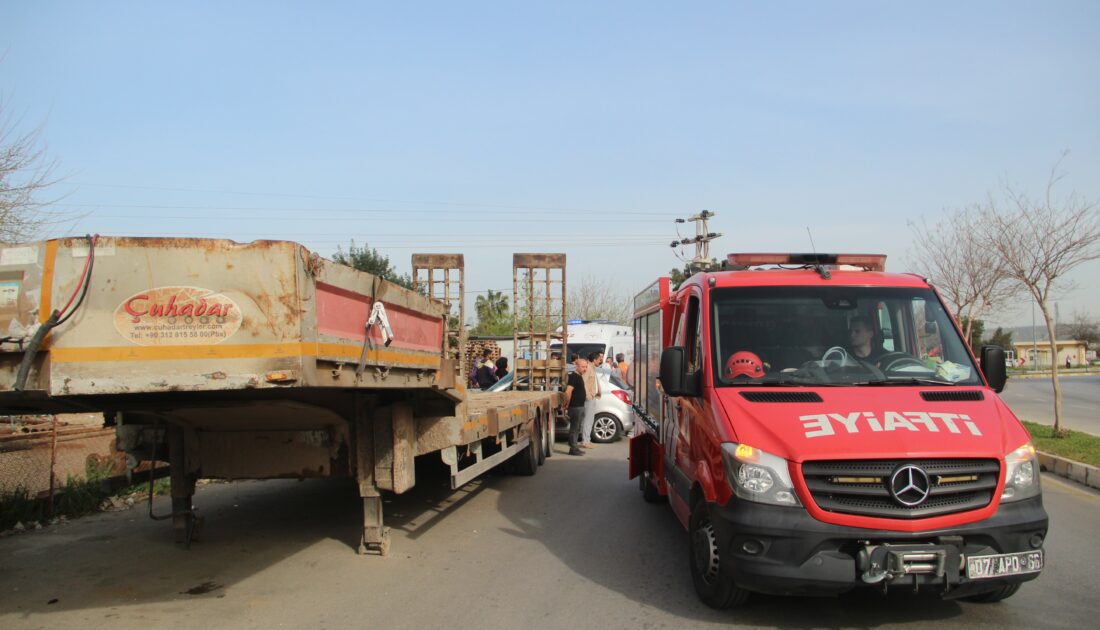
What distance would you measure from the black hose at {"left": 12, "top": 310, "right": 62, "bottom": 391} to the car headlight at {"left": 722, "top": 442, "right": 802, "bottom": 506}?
3944mm

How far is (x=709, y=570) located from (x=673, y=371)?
1.36 meters

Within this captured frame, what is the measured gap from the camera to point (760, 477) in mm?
4484

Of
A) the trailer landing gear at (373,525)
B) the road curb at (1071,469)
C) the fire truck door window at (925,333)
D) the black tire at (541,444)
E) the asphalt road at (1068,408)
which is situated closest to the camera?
the fire truck door window at (925,333)

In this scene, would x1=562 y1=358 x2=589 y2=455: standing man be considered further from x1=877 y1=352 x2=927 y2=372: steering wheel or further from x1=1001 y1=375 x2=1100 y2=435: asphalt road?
x1=1001 y1=375 x2=1100 y2=435: asphalt road

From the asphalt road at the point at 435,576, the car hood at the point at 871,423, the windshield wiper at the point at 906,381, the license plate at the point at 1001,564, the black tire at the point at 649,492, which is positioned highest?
the windshield wiper at the point at 906,381

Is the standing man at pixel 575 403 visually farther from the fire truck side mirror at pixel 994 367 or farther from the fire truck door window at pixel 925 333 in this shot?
the fire truck side mirror at pixel 994 367

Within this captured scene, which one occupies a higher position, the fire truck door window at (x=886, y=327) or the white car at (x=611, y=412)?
the fire truck door window at (x=886, y=327)

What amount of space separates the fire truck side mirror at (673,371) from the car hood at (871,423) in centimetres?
41

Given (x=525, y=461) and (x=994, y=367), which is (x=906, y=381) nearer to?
(x=994, y=367)

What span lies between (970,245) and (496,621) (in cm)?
1782

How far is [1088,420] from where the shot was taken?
19812 millimetres

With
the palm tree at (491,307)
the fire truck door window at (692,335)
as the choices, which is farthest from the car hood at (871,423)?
the palm tree at (491,307)

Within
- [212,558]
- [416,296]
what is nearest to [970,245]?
[416,296]

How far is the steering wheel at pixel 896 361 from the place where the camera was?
17.8 feet
